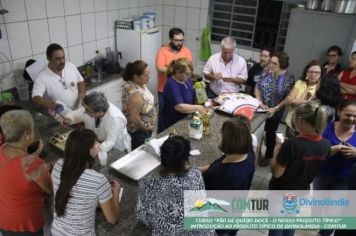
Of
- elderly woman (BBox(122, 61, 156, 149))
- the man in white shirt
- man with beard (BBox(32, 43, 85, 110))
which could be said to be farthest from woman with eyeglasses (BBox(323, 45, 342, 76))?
man with beard (BBox(32, 43, 85, 110))

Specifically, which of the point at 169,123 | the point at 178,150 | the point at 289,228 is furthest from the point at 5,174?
the point at 289,228

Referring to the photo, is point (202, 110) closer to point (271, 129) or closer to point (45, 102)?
point (271, 129)

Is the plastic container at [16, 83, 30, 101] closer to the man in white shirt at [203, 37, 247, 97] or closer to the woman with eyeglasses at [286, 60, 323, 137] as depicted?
the man in white shirt at [203, 37, 247, 97]

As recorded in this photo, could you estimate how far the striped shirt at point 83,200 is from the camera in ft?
4.75

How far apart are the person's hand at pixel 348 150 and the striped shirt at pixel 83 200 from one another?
173 centimetres

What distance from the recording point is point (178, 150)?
55.8 inches

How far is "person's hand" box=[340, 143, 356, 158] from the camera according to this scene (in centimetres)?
216

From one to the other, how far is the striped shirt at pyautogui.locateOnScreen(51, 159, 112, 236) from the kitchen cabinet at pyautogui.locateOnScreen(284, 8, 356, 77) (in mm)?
3836

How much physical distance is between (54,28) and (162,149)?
2.99m

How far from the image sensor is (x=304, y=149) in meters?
1.88

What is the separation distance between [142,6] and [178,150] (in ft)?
13.6

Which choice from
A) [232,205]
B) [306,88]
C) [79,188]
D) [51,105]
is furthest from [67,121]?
[306,88]

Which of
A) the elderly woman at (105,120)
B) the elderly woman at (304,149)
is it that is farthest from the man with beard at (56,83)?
the elderly woman at (304,149)

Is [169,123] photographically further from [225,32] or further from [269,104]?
[225,32]
